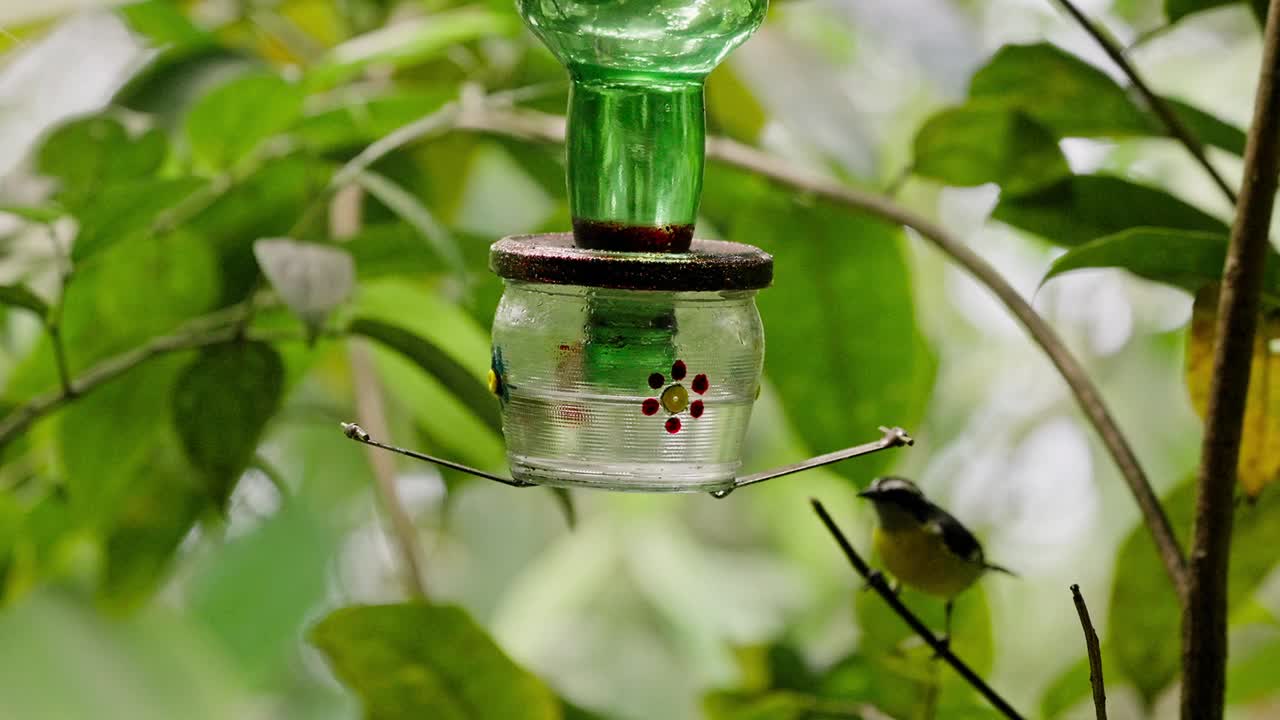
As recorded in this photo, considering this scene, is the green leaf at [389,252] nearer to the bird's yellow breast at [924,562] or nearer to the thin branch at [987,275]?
the thin branch at [987,275]

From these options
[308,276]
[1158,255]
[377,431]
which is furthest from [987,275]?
[377,431]

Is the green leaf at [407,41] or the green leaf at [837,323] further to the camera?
the green leaf at [407,41]

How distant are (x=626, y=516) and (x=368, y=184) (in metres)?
1.11

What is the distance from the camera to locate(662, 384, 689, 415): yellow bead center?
1.20ft

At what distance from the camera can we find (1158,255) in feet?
1.68

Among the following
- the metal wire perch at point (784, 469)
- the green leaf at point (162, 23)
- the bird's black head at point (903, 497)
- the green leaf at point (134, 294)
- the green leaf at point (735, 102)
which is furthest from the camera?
the green leaf at point (735, 102)

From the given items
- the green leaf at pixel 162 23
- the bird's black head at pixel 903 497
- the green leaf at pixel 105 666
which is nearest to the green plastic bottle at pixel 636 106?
the bird's black head at pixel 903 497

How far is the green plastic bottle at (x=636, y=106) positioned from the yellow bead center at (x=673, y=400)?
42 mm

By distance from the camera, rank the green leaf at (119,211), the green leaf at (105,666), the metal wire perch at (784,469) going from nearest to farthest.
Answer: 1. the metal wire perch at (784,469)
2. the green leaf at (119,211)
3. the green leaf at (105,666)

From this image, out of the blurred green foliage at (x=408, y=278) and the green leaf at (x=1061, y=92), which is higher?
the green leaf at (x=1061, y=92)

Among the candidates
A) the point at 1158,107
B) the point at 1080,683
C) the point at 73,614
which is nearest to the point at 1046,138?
the point at 1158,107

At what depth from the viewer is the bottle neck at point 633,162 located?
38 cm

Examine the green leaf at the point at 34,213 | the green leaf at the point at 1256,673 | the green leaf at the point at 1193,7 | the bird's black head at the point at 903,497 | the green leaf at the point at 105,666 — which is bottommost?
the green leaf at the point at 105,666

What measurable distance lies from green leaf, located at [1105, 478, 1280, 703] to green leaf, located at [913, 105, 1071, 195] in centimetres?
16
